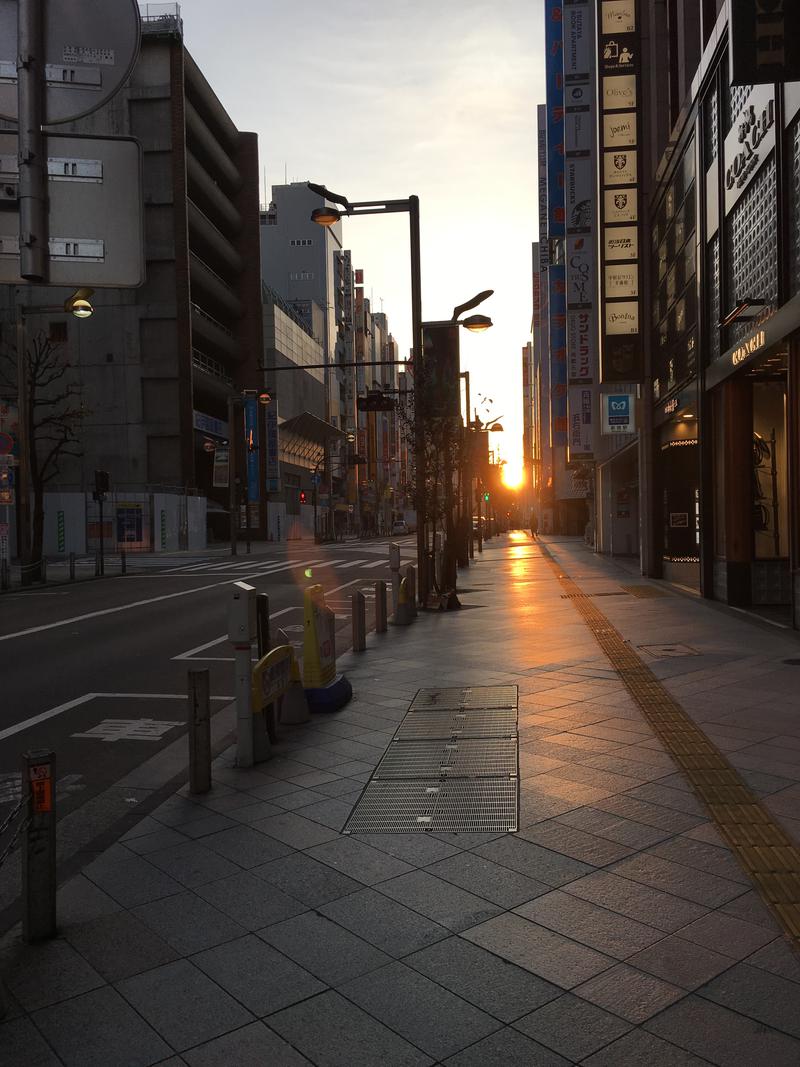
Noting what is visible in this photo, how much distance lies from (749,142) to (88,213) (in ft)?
43.4

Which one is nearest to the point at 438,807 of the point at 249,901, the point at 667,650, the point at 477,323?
the point at 249,901

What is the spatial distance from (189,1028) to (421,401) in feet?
51.1

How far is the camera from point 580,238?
3269 centimetres

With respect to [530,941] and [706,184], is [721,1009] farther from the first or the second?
[706,184]

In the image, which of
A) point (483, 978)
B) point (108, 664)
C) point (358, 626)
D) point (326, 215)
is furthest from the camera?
point (326, 215)

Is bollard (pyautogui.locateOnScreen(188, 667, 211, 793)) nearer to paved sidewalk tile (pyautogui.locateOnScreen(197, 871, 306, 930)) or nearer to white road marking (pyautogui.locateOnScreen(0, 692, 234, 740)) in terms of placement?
paved sidewalk tile (pyautogui.locateOnScreen(197, 871, 306, 930))

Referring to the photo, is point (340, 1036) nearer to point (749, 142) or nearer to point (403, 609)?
point (403, 609)

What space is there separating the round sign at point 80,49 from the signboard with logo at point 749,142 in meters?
11.9

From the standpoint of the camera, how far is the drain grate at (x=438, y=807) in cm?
511

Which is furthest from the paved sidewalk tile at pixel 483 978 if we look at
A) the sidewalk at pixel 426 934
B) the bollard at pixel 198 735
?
the bollard at pixel 198 735

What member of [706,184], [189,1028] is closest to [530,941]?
[189,1028]

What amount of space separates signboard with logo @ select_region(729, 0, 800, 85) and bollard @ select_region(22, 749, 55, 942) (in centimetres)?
1057

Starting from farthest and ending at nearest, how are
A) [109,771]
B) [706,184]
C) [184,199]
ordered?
1. [184,199]
2. [706,184]
3. [109,771]

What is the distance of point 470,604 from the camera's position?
1894 cm
